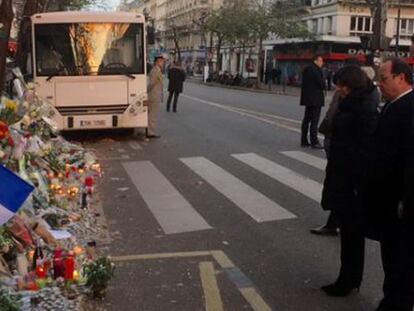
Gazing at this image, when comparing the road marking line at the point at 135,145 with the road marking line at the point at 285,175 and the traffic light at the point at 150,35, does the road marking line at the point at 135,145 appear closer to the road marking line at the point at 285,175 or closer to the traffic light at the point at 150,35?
the road marking line at the point at 285,175

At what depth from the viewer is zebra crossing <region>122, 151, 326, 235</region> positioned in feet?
26.0

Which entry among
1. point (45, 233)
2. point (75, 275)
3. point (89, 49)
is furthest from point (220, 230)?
point (89, 49)

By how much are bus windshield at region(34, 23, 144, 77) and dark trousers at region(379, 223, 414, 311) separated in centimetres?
1102

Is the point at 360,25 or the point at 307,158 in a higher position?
the point at 360,25

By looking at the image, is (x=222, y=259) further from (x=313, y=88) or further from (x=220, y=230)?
(x=313, y=88)

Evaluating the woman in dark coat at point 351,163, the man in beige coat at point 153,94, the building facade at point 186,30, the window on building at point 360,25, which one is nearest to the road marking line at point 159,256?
the woman in dark coat at point 351,163

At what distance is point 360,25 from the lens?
203 ft

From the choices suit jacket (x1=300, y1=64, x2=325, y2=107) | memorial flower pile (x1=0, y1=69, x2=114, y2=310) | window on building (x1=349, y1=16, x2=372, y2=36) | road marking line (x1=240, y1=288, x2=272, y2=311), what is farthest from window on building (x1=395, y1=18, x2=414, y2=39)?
road marking line (x1=240, y1=288, x2=272, y2=311)

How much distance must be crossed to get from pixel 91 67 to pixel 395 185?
36.9 feet

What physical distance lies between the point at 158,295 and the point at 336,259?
6.12ft

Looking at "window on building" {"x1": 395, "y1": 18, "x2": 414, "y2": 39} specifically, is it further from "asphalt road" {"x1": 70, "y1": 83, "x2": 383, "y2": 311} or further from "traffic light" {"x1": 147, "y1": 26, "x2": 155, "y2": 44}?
"asphalt road" {"x1": 70, "y1": 83, "x2": 383, "y2": 311}

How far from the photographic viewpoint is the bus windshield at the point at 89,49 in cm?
1464

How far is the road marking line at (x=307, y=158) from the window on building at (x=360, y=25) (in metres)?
50.6

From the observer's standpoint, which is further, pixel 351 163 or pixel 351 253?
pixel 351 163
